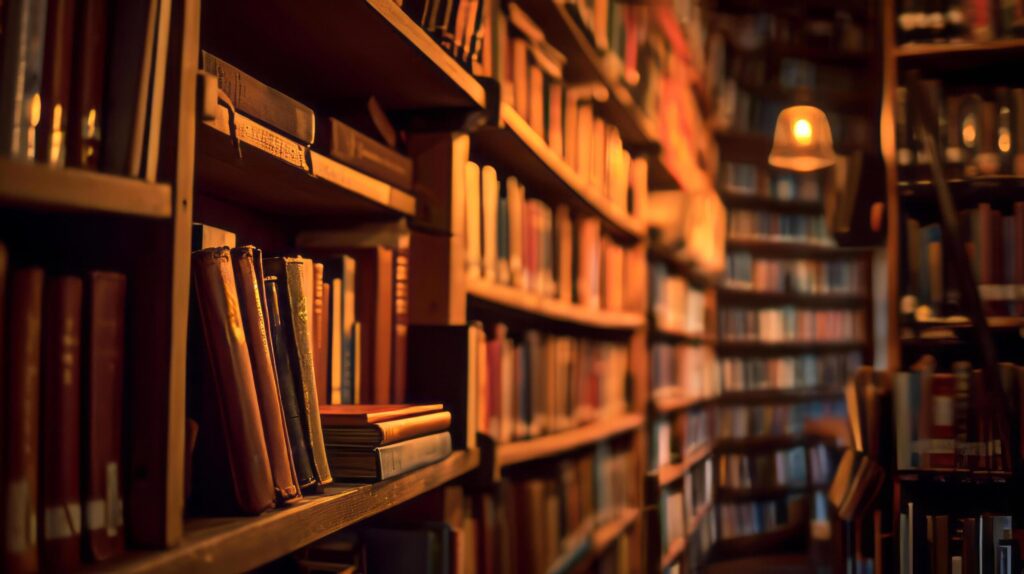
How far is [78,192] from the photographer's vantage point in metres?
0.69

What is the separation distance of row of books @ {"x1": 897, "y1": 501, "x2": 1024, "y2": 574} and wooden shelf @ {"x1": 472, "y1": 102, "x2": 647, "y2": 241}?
45.3 inches

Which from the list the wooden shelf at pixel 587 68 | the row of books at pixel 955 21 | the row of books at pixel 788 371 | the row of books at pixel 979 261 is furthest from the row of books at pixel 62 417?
the row of books at pixel 788 371

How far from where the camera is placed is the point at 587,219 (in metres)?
2.61

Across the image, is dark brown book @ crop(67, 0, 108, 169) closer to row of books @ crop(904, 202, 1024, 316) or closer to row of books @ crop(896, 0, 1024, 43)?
row of books @ crop(904, 202, 1024, 316)

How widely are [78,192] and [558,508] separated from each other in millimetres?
1786

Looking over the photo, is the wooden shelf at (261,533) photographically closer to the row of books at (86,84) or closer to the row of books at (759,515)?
the row of books at (86,84)

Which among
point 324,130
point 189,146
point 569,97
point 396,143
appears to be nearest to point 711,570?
point 569,97

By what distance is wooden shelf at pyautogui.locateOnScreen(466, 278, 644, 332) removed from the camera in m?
1.72

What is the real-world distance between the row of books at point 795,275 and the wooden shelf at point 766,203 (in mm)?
306

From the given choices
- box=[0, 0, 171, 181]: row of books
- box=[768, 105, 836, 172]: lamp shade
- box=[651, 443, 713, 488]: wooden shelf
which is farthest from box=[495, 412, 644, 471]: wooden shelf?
box=[0, 0, 171, 181]: row of books

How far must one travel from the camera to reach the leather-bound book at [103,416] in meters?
0.73

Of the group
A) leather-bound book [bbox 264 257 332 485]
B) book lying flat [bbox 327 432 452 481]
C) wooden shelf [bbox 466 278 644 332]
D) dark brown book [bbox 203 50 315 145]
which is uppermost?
dark brown book [bbox 203 50 315 145]

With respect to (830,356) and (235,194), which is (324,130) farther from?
(830,356)

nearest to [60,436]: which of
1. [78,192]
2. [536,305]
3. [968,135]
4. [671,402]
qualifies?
[78,192]
